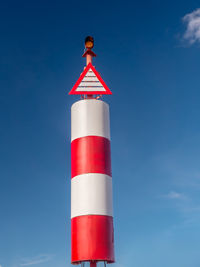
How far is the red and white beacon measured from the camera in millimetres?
15609

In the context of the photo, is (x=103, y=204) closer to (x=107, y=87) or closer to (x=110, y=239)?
(x=110, y=239)

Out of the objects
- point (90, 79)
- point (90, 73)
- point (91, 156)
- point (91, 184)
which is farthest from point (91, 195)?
point (90, 73)

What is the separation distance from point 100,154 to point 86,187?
152cm

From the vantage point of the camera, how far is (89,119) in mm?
17047

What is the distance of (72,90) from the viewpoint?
17.7 metres

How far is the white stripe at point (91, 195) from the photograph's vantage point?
15906 millimetres

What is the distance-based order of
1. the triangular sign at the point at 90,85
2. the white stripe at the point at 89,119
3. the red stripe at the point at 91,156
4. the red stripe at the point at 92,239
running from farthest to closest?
the triangular sign at the point at 90,85 < the white stripe at the point at 89,119 < the red stripe at the point at 91,156 < the red stripe at the point at 92,239

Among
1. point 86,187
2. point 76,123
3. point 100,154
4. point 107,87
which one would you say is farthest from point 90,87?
point 86,187

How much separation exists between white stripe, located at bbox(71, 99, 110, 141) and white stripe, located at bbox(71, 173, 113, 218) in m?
1.88

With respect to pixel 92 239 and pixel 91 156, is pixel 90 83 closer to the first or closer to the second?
pixel 91 156

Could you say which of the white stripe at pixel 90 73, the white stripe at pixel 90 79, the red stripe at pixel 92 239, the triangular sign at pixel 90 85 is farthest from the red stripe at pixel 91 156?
the white stripe at pixel 90 73

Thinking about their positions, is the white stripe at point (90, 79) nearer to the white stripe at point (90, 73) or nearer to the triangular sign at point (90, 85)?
the triangular sign at point (90, 85)

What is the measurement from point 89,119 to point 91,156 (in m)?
1.62

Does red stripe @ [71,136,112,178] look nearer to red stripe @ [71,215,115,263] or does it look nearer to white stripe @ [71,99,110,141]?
white stripe @ [71,99,110,141]
